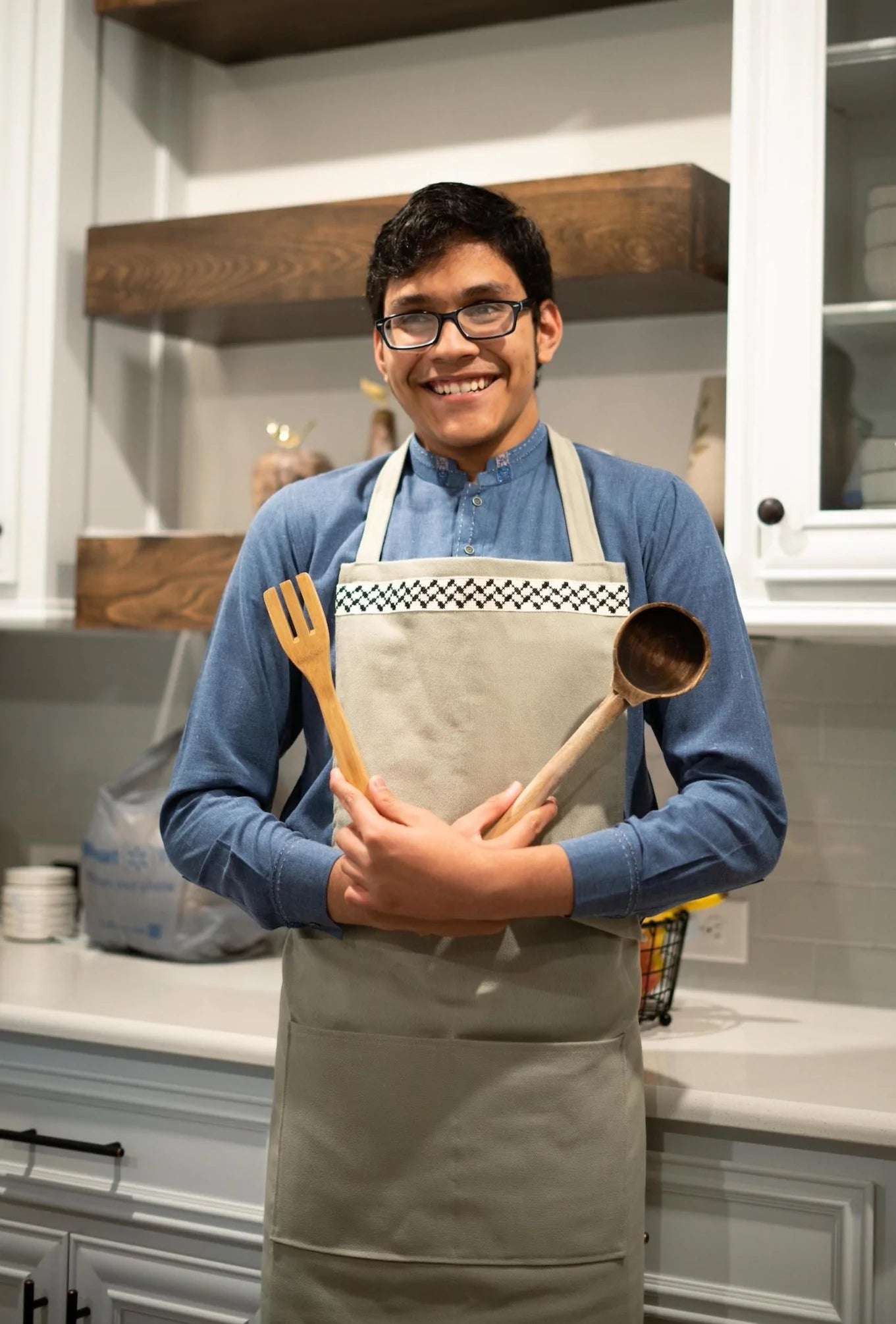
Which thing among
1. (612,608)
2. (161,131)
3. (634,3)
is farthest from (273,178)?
(612,608)

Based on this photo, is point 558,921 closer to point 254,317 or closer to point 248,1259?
point 248,1259

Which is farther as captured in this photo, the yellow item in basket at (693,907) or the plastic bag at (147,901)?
the plastic bag at (147,901)

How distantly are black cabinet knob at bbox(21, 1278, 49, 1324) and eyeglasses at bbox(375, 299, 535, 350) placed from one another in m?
1.31

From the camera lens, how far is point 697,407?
203 centimetres

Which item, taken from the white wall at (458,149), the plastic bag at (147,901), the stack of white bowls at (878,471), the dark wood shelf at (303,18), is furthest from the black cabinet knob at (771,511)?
the plastic bag at (147,901)

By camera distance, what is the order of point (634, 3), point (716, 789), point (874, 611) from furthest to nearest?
point (634, 3)
point (874, 611)
point (716, 789)

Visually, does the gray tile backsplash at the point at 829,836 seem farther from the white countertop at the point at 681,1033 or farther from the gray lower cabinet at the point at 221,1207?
the gray lower cabinet at the point at 221,1207

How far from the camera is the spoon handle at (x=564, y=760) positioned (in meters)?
1.24

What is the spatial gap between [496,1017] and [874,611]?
2.53 feet

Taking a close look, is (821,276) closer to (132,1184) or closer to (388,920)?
(388,920)

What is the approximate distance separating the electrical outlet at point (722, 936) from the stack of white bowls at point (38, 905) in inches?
40.7

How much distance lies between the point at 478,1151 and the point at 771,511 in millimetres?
885

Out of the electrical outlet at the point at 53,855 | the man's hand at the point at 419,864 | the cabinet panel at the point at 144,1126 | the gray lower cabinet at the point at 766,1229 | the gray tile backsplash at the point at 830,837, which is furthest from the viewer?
the electrical outlet at the point at 53,855

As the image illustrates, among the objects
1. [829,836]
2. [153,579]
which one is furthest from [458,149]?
[829,836]
